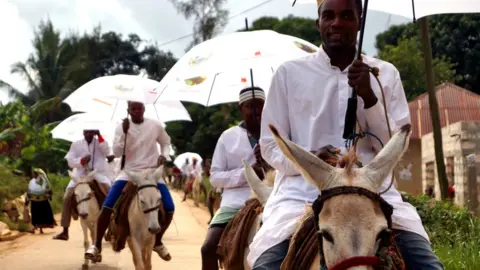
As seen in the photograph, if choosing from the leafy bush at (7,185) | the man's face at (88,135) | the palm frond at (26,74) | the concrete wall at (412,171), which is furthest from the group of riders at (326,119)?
the palm frond at (26,74)

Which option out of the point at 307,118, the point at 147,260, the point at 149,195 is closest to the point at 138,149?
the point at 149,195

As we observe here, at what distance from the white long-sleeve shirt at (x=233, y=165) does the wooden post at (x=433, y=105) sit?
4.65m

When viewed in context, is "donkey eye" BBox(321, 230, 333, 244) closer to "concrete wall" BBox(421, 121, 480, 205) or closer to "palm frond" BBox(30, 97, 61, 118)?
"concrete wall" BBox(421, 121, 480, 205)

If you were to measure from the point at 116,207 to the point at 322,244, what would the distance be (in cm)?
762

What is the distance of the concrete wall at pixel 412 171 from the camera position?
24938 mm

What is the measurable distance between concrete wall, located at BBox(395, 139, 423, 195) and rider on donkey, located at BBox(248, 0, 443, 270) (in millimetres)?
20604

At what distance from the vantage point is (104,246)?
56.5 ft

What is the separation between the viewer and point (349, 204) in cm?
335

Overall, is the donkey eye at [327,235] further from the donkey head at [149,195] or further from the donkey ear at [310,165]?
the donkey head at [149,195]

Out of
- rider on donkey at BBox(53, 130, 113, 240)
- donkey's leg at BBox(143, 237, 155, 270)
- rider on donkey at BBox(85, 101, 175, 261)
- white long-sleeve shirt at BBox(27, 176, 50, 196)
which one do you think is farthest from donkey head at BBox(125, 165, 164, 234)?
white long-sleeve shirt at BBox(27, 176, 50, 196)

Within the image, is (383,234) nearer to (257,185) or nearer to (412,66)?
(257,185)

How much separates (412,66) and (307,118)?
30361mm

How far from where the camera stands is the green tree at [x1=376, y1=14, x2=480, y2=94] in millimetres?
39125

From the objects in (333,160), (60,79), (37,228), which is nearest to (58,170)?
(60,79)
